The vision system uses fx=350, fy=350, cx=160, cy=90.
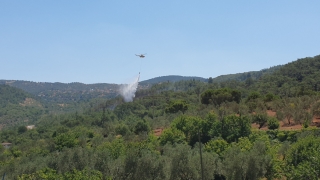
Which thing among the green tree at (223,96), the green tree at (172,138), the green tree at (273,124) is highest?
the green tree at (223,96)

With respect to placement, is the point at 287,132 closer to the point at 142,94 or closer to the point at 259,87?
the point at 259,87

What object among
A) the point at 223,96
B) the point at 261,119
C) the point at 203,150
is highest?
the point at 223,96

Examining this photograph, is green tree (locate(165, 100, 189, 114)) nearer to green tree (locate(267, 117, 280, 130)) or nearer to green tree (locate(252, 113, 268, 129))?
green tree (locate(252, 113, 268, 129))

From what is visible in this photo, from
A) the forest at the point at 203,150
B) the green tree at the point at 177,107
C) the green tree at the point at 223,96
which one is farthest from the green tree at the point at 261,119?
the green tree at the point at 177,107

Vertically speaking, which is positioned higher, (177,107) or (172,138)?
(177,107)

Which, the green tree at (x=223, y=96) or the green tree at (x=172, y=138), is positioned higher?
the green tree at (x=223, y=96)

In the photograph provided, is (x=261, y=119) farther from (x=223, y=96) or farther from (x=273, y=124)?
(x=223, y=96)

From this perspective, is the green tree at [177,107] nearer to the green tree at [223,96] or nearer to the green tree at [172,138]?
the green tree at [223,96]

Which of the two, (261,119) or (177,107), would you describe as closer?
(261,119)

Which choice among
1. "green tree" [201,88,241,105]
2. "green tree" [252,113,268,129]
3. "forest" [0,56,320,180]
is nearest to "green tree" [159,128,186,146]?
"forest" [0,56,320,180]

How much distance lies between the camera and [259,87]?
125062 millimetres

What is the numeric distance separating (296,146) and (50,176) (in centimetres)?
2171

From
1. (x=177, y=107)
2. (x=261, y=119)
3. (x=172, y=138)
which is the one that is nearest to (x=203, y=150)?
(x=172, y=138)

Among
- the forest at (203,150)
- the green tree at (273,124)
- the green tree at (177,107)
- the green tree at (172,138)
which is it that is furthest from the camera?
the green tree at (177,107)
